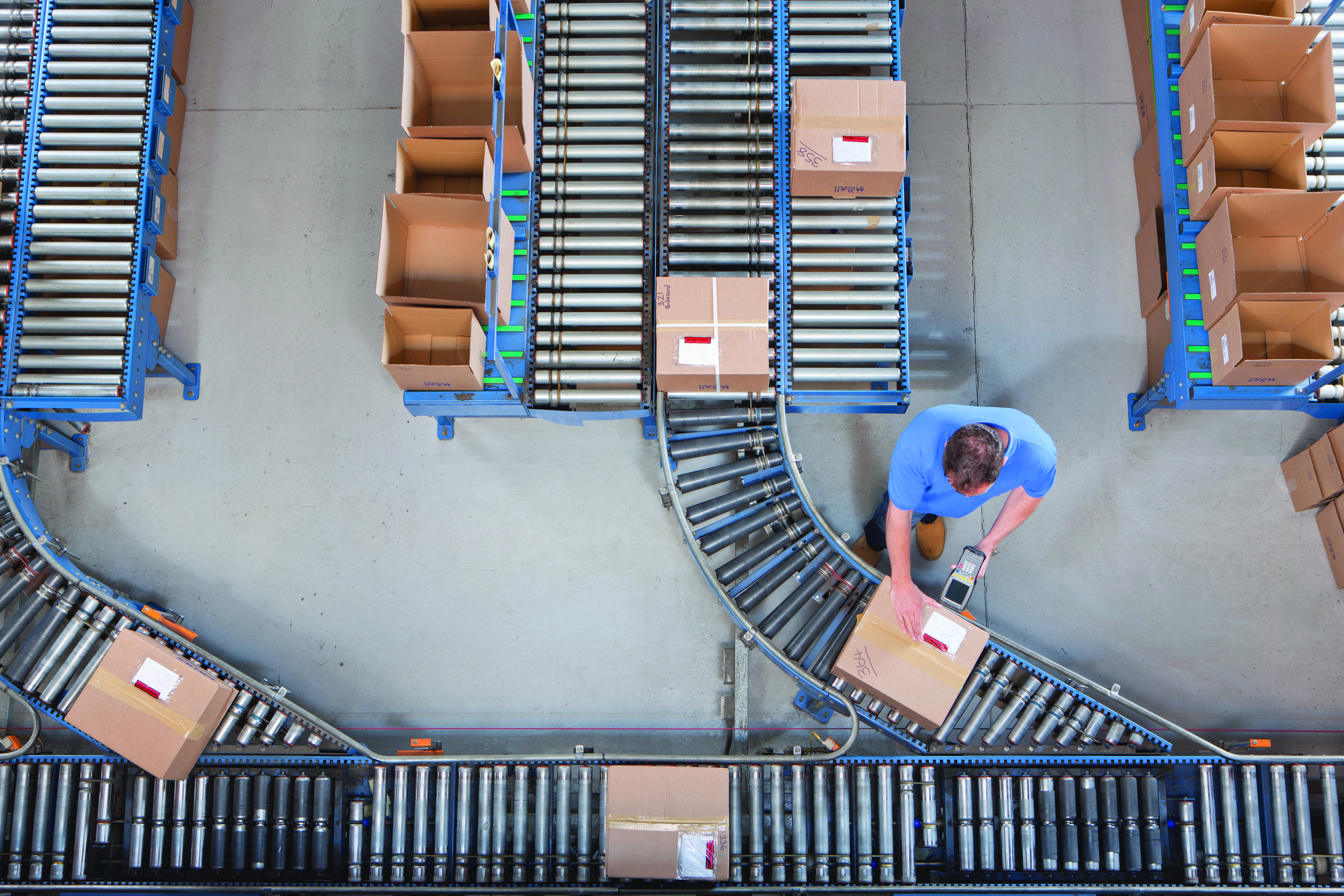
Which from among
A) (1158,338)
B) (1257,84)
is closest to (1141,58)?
(1257,84)

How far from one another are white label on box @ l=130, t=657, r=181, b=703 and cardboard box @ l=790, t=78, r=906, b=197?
171 inches

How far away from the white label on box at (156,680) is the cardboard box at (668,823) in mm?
2391

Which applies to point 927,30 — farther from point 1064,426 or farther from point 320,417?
point 320,417

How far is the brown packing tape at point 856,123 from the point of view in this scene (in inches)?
174

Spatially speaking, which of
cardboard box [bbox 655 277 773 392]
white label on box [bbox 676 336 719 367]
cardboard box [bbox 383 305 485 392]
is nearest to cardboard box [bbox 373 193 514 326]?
cardboard box [bbox 383 305 485 392]

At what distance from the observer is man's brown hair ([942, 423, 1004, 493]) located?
327 centimetres

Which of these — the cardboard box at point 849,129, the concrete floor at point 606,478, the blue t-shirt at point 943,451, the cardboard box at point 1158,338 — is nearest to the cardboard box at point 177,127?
the concrete floor at point 606,478

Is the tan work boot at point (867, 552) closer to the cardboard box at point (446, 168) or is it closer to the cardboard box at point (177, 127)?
the cardboard box at point (446, 168)

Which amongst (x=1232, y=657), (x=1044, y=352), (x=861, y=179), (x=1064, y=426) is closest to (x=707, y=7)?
(x=861, y=179)

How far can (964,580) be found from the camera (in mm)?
4434

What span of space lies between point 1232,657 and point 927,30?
4486 mm

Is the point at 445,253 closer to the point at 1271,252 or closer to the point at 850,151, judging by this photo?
the point at 850,151

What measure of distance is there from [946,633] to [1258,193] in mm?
2860

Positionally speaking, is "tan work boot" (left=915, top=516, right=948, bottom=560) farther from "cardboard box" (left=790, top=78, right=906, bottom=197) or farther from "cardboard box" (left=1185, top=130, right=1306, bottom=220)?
"cardboard box" (left=1185, top=130, right=1306, bottom=220)
